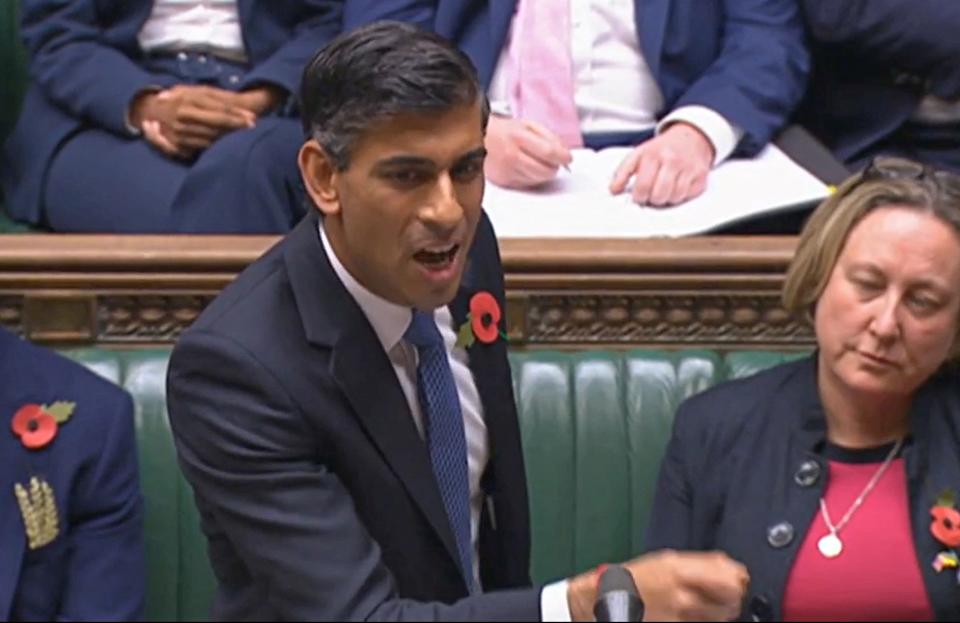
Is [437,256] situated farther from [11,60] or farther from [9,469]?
[11,60]

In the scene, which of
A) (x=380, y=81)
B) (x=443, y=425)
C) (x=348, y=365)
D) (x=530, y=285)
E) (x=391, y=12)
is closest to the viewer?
(x=380, y=81)

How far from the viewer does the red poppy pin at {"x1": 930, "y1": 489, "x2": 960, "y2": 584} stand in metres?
1.58

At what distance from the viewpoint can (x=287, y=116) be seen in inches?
91.4

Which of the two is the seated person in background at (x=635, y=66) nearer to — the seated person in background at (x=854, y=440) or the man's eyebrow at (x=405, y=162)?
the seated person in background at (x=854, y=440)

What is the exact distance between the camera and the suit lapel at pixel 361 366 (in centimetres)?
140

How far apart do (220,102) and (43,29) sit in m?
0.26

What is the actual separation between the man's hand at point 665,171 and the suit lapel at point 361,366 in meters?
0.74

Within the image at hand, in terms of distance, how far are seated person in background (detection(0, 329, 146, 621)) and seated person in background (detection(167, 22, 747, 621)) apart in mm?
408

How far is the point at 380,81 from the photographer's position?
130cm

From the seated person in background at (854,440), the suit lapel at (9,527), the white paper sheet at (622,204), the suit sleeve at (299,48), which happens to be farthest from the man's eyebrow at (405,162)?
the suit sleeve at (299,48)

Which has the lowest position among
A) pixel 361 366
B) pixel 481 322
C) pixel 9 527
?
pixel 9 527

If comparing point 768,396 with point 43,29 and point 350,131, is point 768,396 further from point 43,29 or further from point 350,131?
point 43,29

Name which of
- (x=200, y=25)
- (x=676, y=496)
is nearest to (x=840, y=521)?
(x=676, y=496)

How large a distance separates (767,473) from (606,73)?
78cm
